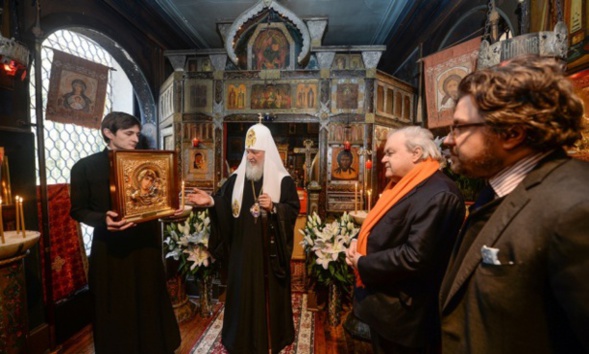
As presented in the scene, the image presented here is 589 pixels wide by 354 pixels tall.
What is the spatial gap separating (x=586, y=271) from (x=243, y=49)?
737 centimetres

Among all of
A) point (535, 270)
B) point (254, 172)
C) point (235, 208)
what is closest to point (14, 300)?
point (235, 208)

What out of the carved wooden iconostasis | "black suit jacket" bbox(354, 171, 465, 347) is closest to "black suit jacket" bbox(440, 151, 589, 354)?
"black suit jacket" bbox(354, 171, 465, 347)

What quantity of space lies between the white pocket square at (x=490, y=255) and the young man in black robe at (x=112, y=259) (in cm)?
232

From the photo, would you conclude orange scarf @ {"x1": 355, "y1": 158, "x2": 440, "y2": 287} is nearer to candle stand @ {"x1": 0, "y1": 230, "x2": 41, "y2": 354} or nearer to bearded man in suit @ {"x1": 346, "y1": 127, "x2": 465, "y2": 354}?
bearded man in suit @ {"x1": 346, "y1": 127, "x2": 465, "y2": 354}

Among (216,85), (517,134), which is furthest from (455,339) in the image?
(216,85)

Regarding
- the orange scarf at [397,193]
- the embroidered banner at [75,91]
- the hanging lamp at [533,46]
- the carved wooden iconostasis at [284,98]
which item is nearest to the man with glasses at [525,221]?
the orange scarf at [397,193]

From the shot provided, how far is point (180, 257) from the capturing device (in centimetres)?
371

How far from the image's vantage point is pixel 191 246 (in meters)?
3.63

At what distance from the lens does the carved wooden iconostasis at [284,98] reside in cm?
677

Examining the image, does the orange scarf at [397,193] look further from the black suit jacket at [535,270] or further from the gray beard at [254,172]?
the gray beard at [254,172]

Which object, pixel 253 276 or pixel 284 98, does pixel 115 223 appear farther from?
pixel 284 98

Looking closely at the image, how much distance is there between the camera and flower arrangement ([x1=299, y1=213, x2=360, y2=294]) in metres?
3.45

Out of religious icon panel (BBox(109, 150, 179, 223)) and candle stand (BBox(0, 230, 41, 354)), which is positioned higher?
religious icon panel (BBox(109, 150, 179, 223))

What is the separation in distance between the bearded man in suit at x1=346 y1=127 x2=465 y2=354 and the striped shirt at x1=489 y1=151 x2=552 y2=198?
517 millimetres
